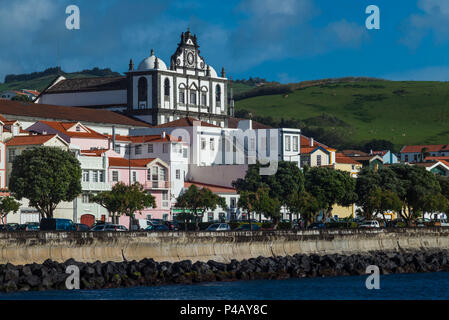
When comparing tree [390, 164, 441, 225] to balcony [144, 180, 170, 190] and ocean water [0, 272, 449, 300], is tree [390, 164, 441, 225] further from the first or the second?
ocean water [0, 272, 449, 300]

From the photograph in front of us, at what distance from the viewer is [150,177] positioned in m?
120

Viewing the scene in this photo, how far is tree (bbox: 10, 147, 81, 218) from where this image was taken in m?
94.9

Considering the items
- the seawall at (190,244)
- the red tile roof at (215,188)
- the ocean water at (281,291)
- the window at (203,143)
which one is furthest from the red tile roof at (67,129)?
the ocean water at (281,291)

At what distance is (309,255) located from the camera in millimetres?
78188

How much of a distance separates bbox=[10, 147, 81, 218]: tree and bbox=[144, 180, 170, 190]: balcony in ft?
67.7

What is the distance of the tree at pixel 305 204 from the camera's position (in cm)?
10712

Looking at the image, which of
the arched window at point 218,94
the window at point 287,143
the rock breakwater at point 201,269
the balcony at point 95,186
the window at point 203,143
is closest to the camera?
the rock breakwater at point 201,269

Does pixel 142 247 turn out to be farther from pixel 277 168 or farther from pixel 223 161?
pixel 223 161

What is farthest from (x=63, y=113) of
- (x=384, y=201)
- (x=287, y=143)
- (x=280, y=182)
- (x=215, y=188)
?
(x=384, y=201)

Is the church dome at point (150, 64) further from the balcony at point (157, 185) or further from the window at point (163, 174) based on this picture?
the balcony at point (157, 185)

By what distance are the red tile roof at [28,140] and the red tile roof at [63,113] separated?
2571 centimetres

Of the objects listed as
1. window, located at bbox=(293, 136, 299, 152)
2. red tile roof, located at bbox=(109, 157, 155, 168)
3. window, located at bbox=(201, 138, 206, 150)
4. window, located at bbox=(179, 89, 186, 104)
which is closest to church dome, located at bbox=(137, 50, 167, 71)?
window, located at bbox=(179, 89, 186, 104)

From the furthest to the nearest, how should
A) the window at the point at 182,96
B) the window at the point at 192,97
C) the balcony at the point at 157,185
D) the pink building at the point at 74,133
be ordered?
the window at the point at 192,97 < the window at the point at 182,96 < the pink building at the point at 74,133 < the balcony at the point at 157,185

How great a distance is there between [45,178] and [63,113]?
52108 millimetres
